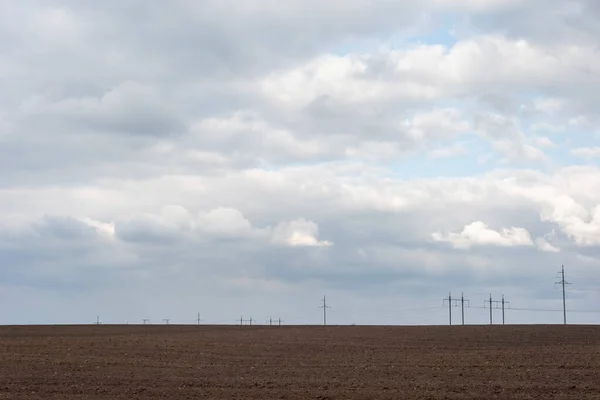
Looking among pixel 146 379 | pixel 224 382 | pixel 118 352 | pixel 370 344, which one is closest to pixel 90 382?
pixel 146 379

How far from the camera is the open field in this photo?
33.5m

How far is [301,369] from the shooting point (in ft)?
136

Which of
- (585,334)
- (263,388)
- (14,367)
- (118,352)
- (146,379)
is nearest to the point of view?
(263,388)

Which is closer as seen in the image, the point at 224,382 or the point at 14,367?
the point at 224,382

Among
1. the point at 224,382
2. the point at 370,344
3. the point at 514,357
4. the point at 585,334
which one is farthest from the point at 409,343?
the point at 224,382

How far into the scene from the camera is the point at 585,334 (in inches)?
2785

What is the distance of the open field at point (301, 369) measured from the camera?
3350 centimetres

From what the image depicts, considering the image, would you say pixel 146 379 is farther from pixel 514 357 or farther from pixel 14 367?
pixel 514 357

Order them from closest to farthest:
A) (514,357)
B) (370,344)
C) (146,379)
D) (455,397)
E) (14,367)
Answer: (455,397) < (146,379) < (14,367) < (514,357) < (370,344)

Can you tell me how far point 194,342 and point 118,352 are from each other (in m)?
9.67

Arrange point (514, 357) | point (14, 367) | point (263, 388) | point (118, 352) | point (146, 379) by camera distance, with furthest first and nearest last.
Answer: point (118, 352) < point (514, 357) < point (14, 367) < point (146, 379) < point (263, 388)

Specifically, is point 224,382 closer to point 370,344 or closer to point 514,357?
point 514,357

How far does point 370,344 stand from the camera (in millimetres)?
58250

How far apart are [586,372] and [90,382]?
21.3m
